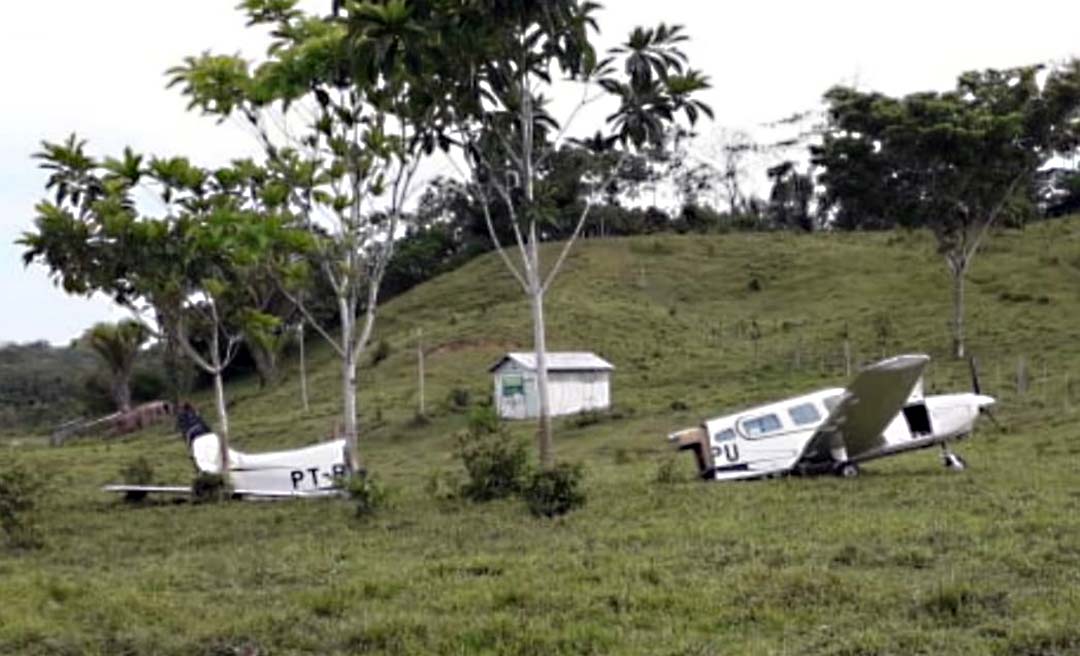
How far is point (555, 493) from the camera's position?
673 inches

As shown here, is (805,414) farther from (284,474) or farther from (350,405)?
(284,474)

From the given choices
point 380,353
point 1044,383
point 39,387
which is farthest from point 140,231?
point 39,387

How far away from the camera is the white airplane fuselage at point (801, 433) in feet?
69.4

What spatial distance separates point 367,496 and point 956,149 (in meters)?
30.2

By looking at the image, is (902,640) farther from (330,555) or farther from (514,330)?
(514,330)

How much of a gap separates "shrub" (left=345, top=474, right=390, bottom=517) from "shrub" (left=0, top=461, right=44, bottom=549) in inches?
162

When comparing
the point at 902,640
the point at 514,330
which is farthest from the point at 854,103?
the point at 902,640

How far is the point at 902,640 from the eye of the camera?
8.38 m

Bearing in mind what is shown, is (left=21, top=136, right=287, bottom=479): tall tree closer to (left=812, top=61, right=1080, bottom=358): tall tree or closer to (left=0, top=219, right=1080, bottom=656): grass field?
(left=0, top=219, right=1080, bottom=656): grass field

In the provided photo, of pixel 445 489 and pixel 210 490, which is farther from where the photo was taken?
pixel 210 490

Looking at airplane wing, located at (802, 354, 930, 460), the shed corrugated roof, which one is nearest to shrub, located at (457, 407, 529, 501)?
airplane wing, located at (802, 354, 930, 460)

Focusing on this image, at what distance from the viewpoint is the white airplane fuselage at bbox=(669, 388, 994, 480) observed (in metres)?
21.1

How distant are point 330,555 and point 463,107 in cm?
790

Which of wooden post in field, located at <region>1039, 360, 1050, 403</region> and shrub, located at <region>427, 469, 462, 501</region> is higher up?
wooden post in field, located at <region>1039, 360, 1050, 403</region>
